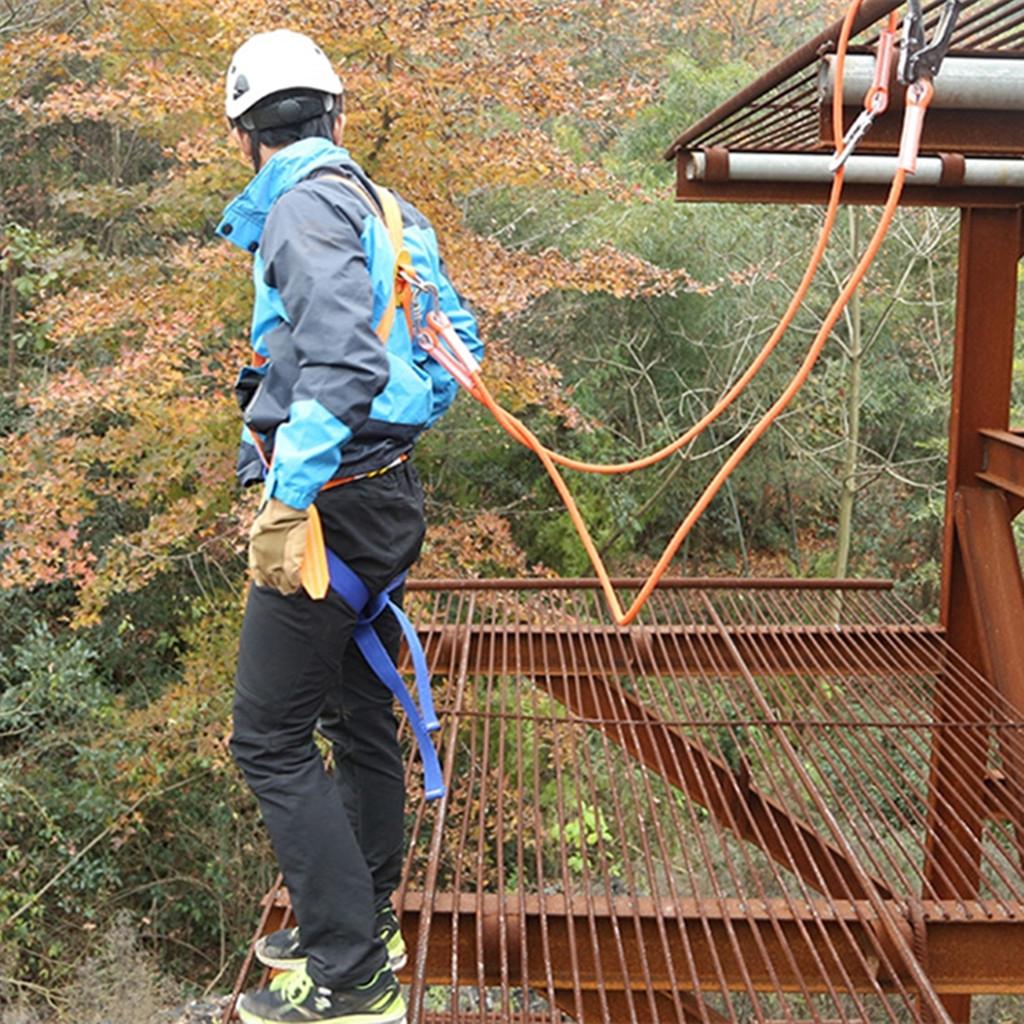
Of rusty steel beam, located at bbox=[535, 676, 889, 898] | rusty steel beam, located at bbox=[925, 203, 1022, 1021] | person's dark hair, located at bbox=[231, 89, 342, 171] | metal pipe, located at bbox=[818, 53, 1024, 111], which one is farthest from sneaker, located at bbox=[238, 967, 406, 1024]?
rusty steel beam, located at bbox=[925, 203, 1022, 1021]

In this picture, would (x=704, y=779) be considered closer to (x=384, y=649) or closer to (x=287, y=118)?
(x=384, y=649)

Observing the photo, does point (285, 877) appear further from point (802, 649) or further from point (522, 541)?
point (522, 541)

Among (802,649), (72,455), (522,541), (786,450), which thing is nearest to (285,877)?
(802,649)

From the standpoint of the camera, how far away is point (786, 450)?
11.6 m

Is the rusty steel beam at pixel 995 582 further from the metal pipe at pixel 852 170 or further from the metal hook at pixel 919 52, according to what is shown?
the metal hook at pixel 919 52

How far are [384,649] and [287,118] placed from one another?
Answer: 0.97 metres

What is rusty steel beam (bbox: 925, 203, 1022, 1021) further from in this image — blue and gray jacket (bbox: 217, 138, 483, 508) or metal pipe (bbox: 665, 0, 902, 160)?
blue and gray jacket (bbox: 217, 138, 483, 508)

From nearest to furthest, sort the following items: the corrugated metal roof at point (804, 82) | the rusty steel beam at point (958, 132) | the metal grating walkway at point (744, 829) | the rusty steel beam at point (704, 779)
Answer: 1. the metal grating walkway at point (744, 829)
2. the corrugated metal roof at point (804, 82)
3. the rusty steel beam at point (958, 132)
4. the rusty steel beam at point (704, 779)

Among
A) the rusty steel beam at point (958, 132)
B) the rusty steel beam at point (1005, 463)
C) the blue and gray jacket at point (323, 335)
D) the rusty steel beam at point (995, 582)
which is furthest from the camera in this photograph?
the rusty steel beam at point (1005, 463)

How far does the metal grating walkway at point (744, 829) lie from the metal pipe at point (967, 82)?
5.20 ft

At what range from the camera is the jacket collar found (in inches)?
76.4

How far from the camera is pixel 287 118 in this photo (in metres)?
1.99

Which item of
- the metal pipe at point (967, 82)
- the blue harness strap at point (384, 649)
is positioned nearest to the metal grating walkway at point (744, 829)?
the blue harness strap at point (384, 649)

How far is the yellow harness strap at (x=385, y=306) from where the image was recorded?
6.21ft
